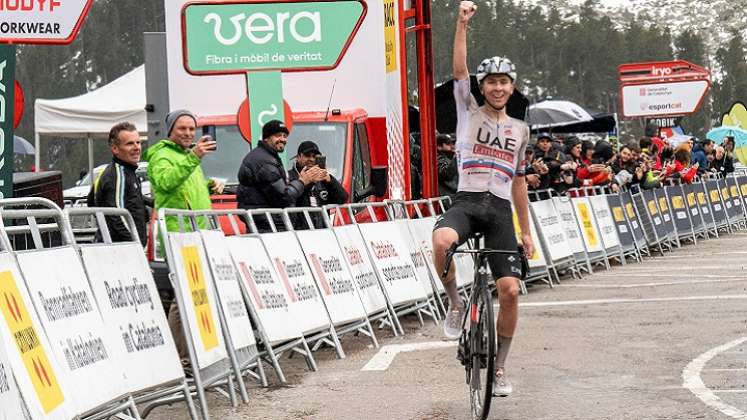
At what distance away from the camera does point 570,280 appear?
21.4 meters

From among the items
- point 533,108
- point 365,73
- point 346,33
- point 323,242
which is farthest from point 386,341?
point 533,108

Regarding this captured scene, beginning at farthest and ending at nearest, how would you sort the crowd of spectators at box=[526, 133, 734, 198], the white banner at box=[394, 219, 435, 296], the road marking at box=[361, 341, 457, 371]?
the crowd of spectators at box=[526, 133, 734, 198] → the white banner at box=[394, 219, 435, 296] → the road marking at box=[361, 341, 457, 371]

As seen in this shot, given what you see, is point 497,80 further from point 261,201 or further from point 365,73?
point 365,73

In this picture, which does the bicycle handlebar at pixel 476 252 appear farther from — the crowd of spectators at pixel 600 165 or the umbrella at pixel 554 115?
the umbrella at pixel 554 115

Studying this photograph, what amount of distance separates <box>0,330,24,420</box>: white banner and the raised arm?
3.81m

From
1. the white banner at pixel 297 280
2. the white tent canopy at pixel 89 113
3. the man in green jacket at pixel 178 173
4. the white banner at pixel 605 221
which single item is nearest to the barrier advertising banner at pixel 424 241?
the white banner at pixel 297 280

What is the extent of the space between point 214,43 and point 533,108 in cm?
2635

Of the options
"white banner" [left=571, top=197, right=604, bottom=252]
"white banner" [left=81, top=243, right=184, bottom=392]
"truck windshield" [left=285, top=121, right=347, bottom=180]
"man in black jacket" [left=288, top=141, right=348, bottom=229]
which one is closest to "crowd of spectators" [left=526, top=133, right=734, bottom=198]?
"white banner" [left=571, top=197, right=604, bottom=252]

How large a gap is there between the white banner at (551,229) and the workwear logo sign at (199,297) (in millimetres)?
11032

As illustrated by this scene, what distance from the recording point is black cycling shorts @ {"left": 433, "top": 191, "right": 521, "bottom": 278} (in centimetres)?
940

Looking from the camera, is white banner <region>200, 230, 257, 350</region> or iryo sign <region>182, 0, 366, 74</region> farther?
iryo sign <region>182, 0, 366, 74</region>

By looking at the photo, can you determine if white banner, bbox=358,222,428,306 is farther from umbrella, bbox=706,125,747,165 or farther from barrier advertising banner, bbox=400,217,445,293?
umbrella, bbox=706,125,747,165

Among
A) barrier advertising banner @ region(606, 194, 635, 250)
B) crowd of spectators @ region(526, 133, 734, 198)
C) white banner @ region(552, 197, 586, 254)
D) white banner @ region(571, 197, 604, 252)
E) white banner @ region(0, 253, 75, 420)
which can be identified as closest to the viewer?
white banner @ region(0, 253, 75, 420)

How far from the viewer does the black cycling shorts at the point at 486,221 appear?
9.40 meters
